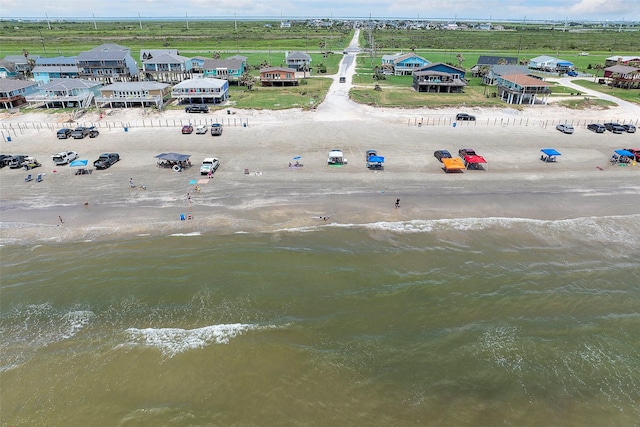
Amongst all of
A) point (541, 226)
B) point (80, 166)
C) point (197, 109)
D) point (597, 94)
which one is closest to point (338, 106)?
point (197, 109)

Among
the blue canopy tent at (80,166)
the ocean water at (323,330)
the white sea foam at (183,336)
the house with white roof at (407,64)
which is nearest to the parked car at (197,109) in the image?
the blue canopy tent at (80,166)

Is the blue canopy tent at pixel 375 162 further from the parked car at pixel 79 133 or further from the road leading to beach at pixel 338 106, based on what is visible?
the parked car at pixel 79 133

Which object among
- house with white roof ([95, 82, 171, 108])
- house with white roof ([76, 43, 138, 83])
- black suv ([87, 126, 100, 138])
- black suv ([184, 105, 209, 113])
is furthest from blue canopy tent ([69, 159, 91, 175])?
house with white roof ([76, 43, 138, 83])

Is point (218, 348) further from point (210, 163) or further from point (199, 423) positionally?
point (210, 163)

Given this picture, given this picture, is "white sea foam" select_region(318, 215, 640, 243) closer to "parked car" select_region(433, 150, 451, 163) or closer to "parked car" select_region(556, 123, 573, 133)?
"parked car" select_region(433, 150, 451, 163)

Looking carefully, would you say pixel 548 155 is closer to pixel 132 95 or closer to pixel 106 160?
pixel 106 160

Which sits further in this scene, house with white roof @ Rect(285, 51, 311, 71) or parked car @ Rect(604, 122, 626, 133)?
house with white roof @ Rect(285, 51, 311, 71)

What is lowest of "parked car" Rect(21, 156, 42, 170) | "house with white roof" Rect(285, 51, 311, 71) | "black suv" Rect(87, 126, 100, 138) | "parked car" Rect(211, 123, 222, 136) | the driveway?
"parked car" Rect(21, 156, 42, 170)
